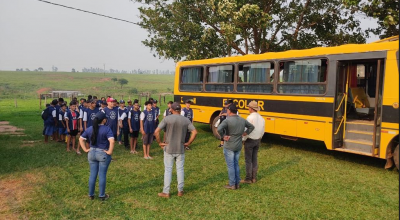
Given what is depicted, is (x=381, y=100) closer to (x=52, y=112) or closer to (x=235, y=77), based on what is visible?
(x=235, y=77)

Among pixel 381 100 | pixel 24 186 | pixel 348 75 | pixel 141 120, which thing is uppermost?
pixel 348 75

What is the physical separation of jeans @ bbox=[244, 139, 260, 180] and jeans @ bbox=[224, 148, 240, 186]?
39 cm

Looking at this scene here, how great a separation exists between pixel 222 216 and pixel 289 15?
558 inches

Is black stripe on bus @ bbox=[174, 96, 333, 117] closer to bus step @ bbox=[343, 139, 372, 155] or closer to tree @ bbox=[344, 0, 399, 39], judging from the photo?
bus step @ bbox=[343, 139, 372, 155]

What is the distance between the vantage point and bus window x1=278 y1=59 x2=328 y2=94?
9141mm

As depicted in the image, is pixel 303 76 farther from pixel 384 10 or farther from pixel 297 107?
pixel 384 10

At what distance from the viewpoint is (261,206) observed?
5.71m

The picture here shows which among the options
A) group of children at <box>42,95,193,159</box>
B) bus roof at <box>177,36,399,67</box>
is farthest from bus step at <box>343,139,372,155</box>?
group of children at <box>42,95,193,159</box>

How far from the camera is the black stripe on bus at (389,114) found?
748cm

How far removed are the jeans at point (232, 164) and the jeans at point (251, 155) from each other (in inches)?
15.4

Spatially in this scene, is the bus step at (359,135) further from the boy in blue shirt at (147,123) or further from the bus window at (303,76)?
the boy in blue shirt at (147,123)

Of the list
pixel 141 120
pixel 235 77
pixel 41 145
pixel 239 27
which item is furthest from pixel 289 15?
pixel 41 145

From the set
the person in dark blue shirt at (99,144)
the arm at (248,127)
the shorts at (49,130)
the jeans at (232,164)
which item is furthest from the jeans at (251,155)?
the shorts at (49,130)

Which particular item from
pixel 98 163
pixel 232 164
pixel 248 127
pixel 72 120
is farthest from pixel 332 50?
pixel 72 120
